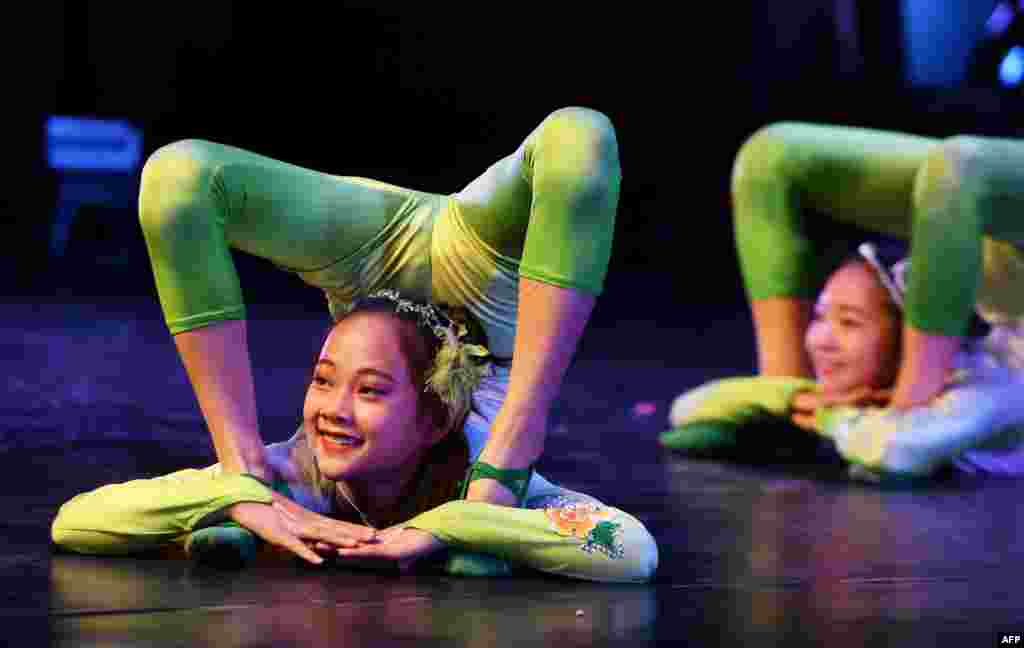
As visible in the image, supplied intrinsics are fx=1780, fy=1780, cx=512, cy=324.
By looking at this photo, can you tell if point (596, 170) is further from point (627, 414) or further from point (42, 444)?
point (627, 414)

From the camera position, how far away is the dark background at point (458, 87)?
631 centimetres

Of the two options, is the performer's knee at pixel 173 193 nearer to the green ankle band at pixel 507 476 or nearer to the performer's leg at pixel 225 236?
the performer's leg at pixel 225 236

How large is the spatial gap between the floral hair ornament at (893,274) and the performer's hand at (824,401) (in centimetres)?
17

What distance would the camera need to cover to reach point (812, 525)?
8.30 feet

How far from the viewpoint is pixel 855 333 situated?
3.27 metres

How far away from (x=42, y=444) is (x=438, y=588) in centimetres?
121

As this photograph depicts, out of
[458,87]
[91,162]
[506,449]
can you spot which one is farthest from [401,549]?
[458,87]

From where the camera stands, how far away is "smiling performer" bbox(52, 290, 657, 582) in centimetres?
199

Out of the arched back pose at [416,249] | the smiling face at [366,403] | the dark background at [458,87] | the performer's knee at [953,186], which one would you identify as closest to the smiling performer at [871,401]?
the performer's knee at [953,186]

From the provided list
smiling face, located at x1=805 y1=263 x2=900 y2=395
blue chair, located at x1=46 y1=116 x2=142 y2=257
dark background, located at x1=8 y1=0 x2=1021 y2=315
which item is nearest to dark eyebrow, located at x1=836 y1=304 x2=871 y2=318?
smiling face, located at x1=805 y1=263 x2=900 y2=395

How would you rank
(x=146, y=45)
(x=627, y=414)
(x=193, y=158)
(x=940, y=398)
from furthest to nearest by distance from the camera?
(x=146, y=45)
(x=627, y=414)
(x=940, y=398)
(x=193, y=158)

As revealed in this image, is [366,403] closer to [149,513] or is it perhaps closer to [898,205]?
[149,513]

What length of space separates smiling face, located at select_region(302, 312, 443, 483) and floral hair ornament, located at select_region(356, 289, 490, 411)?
0.09 feet

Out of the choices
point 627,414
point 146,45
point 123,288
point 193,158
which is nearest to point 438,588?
point 193,158
